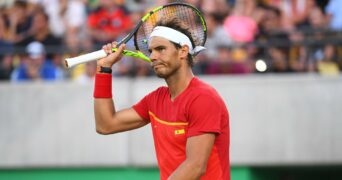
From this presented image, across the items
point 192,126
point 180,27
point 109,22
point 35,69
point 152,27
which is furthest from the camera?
point 109,22

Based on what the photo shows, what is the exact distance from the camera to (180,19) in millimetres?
6062

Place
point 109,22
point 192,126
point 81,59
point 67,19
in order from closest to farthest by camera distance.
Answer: point 192,126
point 81,59
point 109,22
point 67,19

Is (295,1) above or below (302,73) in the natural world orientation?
above

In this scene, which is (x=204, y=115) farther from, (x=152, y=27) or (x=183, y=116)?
(x=152, y=27)

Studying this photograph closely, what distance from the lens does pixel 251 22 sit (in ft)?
38.0

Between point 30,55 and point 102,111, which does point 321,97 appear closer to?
point 30,55

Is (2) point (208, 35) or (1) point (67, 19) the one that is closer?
(2) point (208, 35)

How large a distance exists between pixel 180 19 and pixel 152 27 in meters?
0.30

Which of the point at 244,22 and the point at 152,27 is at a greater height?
the point at 244,22

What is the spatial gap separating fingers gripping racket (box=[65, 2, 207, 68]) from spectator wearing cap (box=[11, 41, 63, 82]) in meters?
5.62

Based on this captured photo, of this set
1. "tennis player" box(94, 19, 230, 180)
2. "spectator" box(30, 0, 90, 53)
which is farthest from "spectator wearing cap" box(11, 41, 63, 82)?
"tennis player" box(94, 19, 230, 180)

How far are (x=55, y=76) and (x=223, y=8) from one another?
7.69ft

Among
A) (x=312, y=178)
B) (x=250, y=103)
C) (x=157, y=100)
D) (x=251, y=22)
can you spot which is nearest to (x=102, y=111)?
(x=157, y=100)

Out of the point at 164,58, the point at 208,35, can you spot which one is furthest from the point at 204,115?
the point at 208,35
